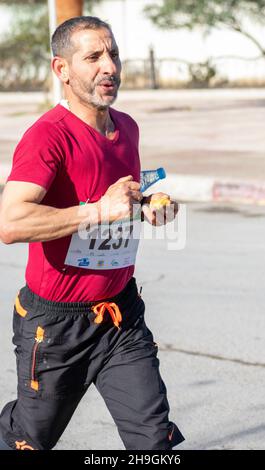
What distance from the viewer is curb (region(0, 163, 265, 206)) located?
12641 millimetres

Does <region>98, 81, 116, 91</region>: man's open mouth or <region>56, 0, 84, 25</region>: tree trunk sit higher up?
<region>98, 81, 116, 91</region>: man's open mouth

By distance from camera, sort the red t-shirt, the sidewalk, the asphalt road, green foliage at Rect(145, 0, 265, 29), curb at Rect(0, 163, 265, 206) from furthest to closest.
Result: green foliage at Rect(145, 0, 265, 29), the sidewalk, curb at Rect(0, 163, 265, 206), the asphalt road, the red t-shirt

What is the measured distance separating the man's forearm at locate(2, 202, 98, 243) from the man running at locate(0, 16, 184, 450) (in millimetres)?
36

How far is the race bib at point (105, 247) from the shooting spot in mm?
4133

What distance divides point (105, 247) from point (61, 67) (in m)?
0.70

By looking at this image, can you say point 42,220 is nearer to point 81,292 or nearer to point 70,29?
point 81,292

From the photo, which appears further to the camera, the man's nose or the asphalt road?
the asphalt road

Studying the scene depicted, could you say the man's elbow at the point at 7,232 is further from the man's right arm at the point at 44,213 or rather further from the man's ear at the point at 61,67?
the man's ear at the point at 61,67

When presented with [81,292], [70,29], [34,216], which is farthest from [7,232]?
[70,29]

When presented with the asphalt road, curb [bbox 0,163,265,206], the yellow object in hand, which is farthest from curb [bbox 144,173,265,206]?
the yellow object in hand

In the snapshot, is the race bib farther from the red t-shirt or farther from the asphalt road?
the asphalt road

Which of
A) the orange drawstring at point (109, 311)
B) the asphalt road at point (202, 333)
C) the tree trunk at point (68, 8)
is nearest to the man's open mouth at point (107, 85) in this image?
the orange drawstring at point (109, 311)

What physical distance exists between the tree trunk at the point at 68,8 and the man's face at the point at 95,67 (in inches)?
565

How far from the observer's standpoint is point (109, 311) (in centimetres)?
420
